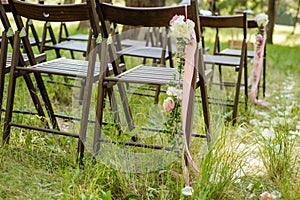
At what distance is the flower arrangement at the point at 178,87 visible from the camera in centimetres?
197

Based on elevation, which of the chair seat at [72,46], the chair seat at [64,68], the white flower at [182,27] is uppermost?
the white flower at [182,27]

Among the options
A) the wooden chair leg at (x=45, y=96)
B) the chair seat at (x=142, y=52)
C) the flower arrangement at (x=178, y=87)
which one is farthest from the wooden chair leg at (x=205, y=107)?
the chair seat at (x=142, y=52)

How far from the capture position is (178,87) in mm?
2215

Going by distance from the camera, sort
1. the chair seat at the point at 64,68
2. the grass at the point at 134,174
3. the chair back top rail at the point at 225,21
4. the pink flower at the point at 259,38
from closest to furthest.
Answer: the grass at the point at 134,174, the chair seat at the point at 64,68, the chair back top rail at the point at 225,21, the pink flower at the point at 259,38

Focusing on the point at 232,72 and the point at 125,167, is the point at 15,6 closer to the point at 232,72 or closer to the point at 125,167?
the point at 125,167

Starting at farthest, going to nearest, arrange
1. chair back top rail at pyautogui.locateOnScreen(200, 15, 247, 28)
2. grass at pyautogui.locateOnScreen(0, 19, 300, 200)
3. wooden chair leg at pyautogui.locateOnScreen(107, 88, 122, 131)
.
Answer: chair back top rail at pyautogui.locateOnScreen(200, 15, 247, 28) < wooden chair leg at pyautogui.locateOnScreen(107, 88, 122, 131) < grass at pyautogui.locateOnScreen(0, 19, 300, 200)

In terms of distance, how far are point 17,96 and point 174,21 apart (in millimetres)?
2110

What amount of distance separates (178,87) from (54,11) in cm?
76

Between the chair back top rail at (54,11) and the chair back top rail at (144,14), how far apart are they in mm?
99

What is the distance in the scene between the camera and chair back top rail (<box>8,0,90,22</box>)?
2.29m

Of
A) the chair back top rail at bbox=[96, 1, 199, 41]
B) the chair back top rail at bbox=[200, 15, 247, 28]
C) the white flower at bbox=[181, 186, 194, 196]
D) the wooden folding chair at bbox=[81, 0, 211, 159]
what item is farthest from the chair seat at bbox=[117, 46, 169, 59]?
the white flower at bbox=[181, 186, 194, 196]

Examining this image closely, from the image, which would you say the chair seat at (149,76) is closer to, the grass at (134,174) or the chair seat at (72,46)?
the grass at (134,174)

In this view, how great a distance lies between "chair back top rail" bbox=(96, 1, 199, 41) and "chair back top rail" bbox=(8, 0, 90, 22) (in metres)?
0.10

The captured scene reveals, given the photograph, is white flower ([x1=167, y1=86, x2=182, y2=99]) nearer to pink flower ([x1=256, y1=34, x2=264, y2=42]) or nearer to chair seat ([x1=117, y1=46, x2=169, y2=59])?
chair seat ([x1=117, y1=46, x2=169, y2=59])
